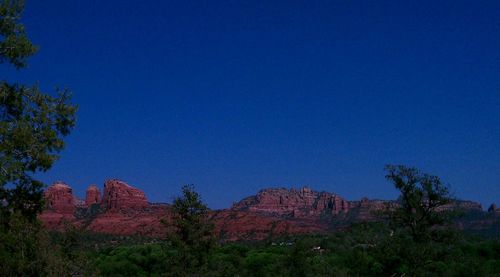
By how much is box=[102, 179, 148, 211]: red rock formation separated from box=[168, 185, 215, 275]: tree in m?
146

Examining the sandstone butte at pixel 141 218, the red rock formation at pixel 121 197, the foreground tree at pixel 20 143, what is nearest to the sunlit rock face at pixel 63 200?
the sandstone butte at pixel 141 218

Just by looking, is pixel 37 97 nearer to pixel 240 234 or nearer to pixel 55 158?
pixel 55 158

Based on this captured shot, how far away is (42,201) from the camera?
48.6 feet

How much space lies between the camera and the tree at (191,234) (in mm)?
39625

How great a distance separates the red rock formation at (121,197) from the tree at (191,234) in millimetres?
146398

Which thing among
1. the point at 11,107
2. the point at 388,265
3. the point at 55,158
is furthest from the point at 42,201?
the point at 388,265

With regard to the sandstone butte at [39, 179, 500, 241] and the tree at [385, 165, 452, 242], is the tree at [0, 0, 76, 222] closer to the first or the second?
the tree at [385, 165, 452, 242]

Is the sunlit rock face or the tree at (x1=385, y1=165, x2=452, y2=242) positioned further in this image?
the sunlit rock face

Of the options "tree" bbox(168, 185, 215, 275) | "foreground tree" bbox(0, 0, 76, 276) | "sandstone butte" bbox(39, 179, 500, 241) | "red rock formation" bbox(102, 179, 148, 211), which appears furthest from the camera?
"red rock formation" bbox(102, 179, 148, 211)

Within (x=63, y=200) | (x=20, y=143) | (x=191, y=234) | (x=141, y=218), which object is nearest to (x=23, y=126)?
(x=20, y=143)

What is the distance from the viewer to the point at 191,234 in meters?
40.4

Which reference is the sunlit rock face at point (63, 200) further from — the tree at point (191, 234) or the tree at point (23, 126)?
the tree at point (23, 126)

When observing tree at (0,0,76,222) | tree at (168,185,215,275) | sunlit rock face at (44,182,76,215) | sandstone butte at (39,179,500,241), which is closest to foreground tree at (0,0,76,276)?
tree at (0,0,76,222)

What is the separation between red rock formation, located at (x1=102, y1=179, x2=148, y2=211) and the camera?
186 meters
